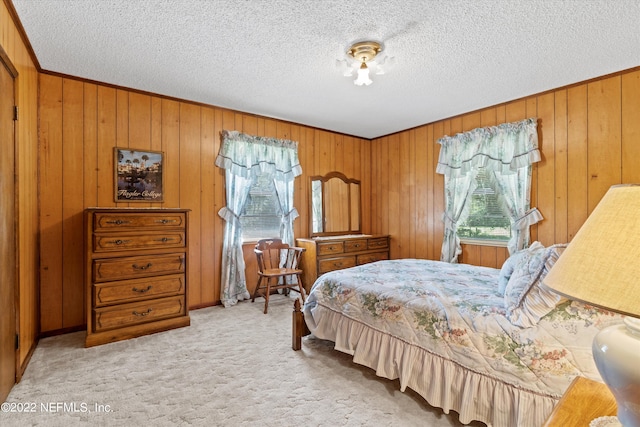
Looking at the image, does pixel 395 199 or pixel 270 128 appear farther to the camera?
pixel 395 199

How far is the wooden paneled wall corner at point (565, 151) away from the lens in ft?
9.50

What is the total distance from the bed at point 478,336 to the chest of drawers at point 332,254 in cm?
169

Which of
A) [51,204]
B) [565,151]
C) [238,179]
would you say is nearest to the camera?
[51,204]

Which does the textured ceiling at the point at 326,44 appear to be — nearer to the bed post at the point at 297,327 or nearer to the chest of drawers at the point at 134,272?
the chest of drawers at the point at 134,272

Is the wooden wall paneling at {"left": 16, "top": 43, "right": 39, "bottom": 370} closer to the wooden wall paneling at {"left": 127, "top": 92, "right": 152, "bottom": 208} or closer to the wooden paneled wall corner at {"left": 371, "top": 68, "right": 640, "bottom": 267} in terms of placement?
the wooden wall paneling at {"left": 127, "top": 92, "right": 152, "bottom": 208}

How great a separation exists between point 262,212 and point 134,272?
1838 mm

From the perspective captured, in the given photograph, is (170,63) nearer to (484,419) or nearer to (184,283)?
(184,283)

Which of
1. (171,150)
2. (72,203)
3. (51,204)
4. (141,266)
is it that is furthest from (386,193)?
(51,204)

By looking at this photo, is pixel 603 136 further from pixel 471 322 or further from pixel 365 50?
pixel 471 322

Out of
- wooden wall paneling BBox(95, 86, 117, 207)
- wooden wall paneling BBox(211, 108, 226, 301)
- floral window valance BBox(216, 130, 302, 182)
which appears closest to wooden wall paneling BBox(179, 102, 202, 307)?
wooden wall paneling BBox(211, 108, 226, 301)

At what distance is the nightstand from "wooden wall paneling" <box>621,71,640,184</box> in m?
2.81

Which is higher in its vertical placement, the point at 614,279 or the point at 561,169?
the point at 561,169

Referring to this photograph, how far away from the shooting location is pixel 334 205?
16.4 feet

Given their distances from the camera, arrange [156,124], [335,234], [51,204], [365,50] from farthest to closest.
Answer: [335,234]
[156,124]
[51,204]
[365,50]
